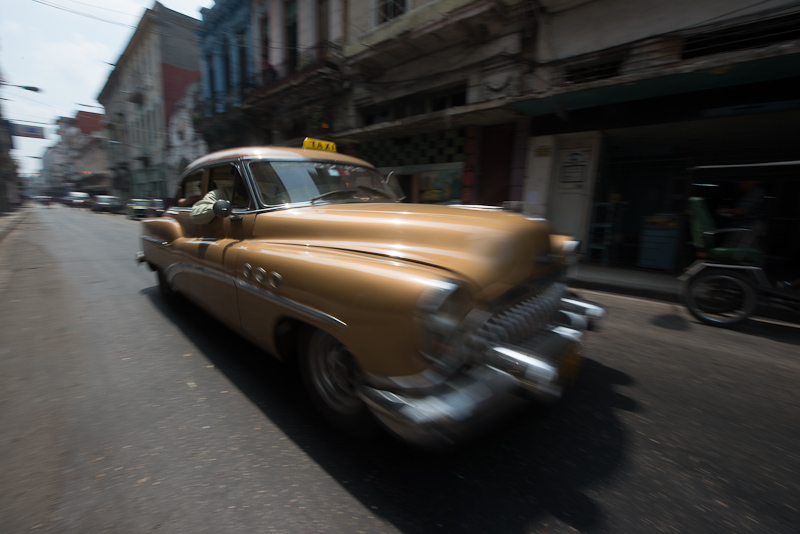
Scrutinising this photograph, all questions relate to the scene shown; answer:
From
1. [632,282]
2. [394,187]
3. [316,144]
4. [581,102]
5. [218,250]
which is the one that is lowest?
[632,282]

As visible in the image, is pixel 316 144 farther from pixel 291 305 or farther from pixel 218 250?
pixel 291 305

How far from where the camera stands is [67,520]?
1.47 m

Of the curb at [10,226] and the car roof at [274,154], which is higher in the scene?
the car roof at [274,154]

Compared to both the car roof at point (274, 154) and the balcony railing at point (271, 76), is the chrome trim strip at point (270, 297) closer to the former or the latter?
the car roof at point (274, 154)

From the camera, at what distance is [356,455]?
186cm

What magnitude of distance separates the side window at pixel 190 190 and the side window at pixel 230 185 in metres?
0.30

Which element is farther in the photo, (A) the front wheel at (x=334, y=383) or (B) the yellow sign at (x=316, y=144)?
(B) the yellow sign at (x=316, y=144)

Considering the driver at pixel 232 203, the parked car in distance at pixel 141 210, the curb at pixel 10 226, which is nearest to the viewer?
the driver at pixel 232 203

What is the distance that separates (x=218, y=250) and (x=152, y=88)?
37038mm

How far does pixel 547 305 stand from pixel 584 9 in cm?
845

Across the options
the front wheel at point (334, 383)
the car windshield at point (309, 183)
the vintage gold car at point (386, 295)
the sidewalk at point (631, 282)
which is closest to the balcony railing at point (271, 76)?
the sidewalk at point (631, 282)

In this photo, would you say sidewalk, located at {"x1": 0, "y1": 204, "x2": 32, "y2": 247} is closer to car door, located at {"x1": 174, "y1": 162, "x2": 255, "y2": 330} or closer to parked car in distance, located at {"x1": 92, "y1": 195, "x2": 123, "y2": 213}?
parked car in distance, located at {"x1": 92, "y1": 195, "x2": 123, "y2": 213}

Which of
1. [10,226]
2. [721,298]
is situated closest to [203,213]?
[721,298]

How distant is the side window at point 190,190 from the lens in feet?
12.0
